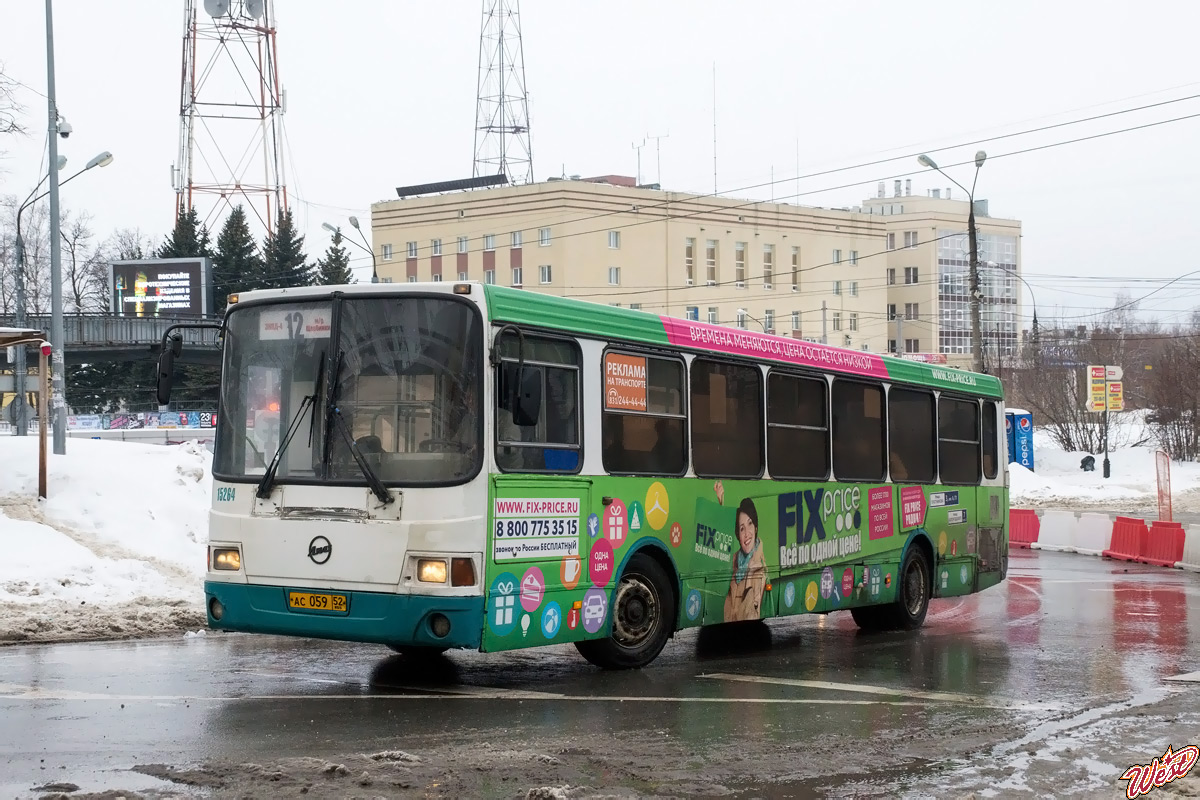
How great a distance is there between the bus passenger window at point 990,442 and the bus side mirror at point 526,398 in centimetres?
928

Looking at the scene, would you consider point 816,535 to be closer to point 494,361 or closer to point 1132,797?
point 494,361

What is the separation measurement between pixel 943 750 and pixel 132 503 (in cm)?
1288

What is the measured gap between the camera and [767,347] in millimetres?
13164

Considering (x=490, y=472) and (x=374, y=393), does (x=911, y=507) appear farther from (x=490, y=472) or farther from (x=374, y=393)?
(x=374, y=393)

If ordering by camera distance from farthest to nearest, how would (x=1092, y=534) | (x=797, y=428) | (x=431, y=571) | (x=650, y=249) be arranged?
(x=650, y=249) → (x=1092, y=534) → (x=797, y=428) → (x=431, y=571)

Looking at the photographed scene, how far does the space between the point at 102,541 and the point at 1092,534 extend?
802 inches

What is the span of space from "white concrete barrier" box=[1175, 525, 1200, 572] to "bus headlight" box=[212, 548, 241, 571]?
19.7 metres

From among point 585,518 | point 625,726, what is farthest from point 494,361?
point 625,726

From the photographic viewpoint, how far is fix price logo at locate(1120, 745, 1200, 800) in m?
7.19

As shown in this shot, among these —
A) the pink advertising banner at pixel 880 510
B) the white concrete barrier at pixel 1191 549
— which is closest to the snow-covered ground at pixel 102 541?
the pink advertising banner at pixel 880 510

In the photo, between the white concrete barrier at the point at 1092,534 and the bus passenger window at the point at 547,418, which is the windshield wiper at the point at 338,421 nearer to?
the bus passenger window at the point at 547,418

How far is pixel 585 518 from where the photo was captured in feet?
34.9

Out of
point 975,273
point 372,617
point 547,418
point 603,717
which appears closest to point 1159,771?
point 603,717

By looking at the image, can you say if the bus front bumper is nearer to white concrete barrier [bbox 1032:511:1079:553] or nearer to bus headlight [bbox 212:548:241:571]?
bus headlight [bbox 212:548:241:571]
